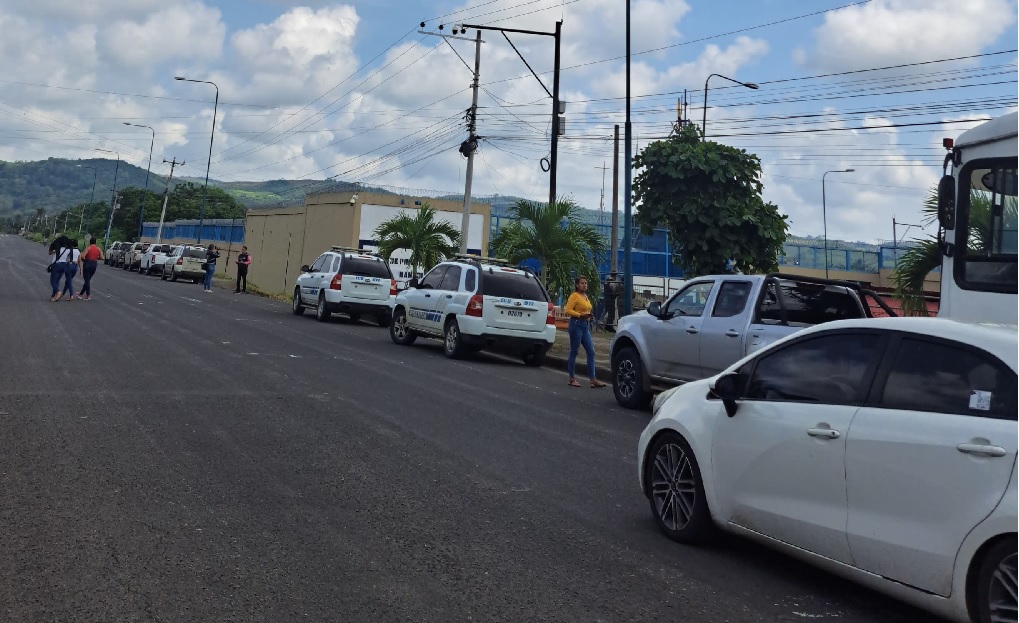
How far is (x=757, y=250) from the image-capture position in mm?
20859

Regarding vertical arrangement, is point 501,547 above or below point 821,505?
below

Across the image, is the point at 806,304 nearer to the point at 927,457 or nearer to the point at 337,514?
the point at 337,514

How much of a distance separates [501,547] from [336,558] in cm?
96

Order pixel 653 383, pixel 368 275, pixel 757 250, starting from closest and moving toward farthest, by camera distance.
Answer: pixel 653 383 < pixel 757 250 < pixel 368 275

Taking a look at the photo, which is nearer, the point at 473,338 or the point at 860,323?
the point at 860,323

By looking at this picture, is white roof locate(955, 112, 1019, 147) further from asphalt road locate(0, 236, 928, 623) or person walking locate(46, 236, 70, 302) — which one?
person walking locate(46, 236, 70, 302)

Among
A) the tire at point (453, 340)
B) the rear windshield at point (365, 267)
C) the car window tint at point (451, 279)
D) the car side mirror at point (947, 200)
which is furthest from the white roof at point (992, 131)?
the rear windshield at point (365, 267)

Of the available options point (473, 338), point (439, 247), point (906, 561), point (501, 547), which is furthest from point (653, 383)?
point (439, 247)

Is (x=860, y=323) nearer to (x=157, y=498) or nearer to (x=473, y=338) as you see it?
(x=157, y=498)

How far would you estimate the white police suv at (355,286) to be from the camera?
82.1ft

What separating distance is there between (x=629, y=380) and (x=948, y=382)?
834 centimetres

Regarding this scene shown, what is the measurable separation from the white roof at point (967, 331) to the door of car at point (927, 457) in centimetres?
4

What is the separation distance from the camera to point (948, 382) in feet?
14.9

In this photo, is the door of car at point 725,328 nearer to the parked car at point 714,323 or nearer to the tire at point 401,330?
the parked car at point 714,323
